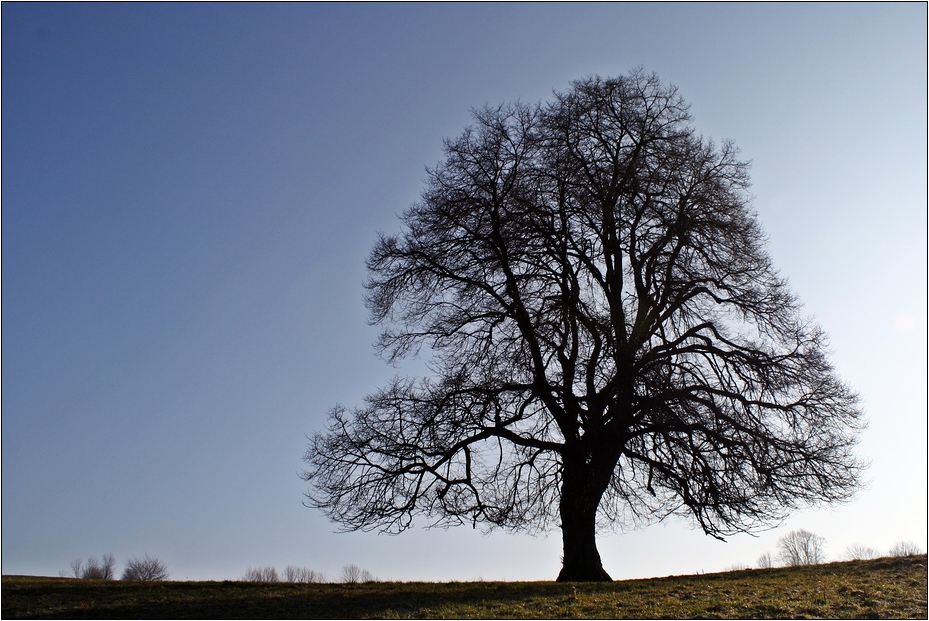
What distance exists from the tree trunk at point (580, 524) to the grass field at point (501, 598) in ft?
3.22

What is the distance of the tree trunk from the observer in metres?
13.9

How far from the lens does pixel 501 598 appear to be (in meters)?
11.2

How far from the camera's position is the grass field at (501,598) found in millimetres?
9797

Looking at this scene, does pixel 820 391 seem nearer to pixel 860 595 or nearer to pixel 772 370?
pixel 772 370

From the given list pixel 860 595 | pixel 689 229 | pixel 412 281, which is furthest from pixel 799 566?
pixel 412 281

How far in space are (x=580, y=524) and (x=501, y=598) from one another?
11.8 feet

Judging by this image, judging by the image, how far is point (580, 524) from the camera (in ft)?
47.2

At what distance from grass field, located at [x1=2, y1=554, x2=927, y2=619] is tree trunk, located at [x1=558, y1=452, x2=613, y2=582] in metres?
0.98

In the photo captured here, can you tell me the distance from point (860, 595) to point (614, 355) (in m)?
5.73

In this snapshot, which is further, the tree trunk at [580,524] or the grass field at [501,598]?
the tree trunk at [580,524]

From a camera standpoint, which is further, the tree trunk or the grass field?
the tree trunk

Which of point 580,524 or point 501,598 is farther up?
point 580,524

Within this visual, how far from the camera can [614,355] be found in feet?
47.3

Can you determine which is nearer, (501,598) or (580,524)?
(501,598)
